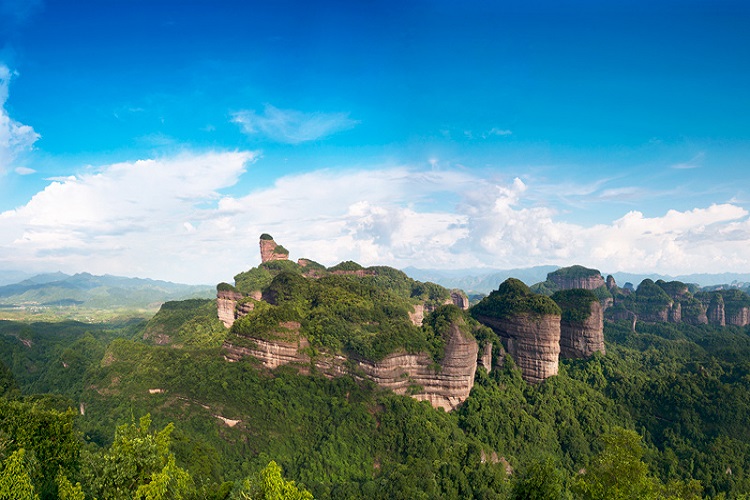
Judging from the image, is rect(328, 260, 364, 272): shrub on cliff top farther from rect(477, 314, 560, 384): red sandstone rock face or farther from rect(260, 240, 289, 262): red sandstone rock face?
rect(477, 314, 560, 384): red sandstone rock face

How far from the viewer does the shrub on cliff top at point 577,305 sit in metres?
70.4

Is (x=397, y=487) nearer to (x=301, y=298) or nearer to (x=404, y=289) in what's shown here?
(x=301, y=298)

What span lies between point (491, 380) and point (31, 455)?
5576 cm

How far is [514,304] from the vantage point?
2586 inches

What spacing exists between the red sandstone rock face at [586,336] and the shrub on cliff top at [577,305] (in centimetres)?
72

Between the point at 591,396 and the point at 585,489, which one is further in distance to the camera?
the point at 591,396

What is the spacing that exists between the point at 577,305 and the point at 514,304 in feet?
47.9

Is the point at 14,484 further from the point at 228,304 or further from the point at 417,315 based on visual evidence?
the point at 417,315

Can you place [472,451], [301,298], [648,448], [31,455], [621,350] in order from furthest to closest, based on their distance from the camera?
[621,350]
[301,298]
[648,448]
[472,451]
[31,455]

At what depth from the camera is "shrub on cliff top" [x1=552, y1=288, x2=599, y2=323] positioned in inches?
2773

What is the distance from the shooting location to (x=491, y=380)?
2432 inches

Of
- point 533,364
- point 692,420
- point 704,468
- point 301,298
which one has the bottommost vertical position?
point 704,468

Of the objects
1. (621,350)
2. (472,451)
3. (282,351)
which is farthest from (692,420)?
(282,351)

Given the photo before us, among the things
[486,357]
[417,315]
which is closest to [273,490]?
[486,357]
